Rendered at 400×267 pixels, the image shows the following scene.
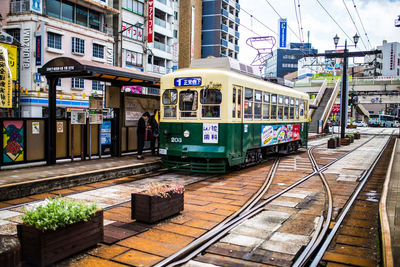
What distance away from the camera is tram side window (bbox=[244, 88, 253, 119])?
39.6 ft

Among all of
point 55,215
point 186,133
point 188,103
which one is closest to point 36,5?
point 188,103

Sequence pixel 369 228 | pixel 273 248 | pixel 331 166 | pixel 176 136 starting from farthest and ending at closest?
pixel 331 166
pixel 176 136
pixel 369 228
pixel 273 248

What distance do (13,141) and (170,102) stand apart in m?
4.62

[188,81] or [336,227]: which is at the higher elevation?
[188,81]

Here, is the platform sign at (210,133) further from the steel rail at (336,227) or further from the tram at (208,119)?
the steel rail at (336,227)

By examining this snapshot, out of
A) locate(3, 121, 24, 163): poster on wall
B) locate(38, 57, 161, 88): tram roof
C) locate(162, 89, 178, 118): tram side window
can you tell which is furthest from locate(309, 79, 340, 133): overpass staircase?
locate(3, 121, 24, 163): poster on wall

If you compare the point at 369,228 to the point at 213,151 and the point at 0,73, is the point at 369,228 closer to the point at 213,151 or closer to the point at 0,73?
the point at 213,151

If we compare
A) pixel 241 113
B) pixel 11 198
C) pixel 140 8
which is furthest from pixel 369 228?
pixel 140 8

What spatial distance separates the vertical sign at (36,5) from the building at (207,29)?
24.8m

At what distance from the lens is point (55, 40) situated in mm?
28812

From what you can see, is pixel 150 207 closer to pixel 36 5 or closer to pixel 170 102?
pixel 170 102

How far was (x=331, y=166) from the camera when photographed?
1416cm

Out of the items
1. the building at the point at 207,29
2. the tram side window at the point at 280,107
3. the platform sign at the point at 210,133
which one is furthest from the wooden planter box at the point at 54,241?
the building at the point at 207,29

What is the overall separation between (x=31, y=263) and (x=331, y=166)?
12.1 meters
